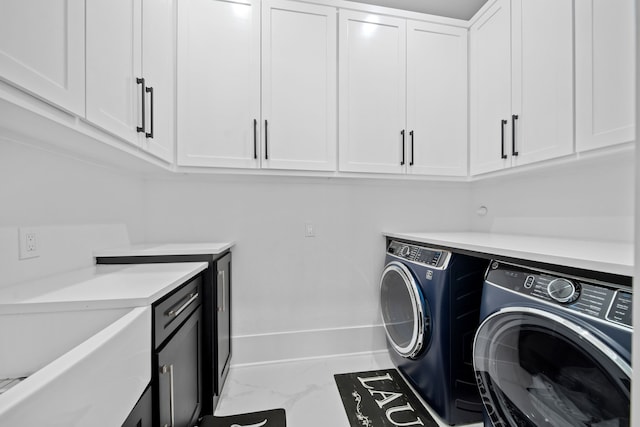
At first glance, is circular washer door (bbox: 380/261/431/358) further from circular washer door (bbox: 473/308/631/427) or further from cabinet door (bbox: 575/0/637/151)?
cabinet door (bbox: 575/0/637/151)

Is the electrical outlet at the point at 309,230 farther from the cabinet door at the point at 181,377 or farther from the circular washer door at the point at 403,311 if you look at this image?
the cabinet door at the point at 181,377

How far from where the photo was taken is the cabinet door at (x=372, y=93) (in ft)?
6.50

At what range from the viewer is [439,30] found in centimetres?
211

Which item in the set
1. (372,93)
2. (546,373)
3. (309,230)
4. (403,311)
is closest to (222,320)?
(309,230)

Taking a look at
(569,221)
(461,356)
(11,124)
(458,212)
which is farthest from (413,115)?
(11,124)

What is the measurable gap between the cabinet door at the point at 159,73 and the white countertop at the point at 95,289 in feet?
2.03

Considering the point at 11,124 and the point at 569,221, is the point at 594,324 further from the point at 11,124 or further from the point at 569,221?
the point at 11,124

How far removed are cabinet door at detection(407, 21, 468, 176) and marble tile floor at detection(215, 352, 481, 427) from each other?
1553 mm

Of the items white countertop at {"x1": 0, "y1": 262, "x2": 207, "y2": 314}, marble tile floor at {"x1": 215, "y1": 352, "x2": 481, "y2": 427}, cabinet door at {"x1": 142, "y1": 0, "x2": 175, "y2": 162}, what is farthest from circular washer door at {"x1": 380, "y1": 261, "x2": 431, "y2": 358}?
cabinet door at {"x1": 142, "y1": 0, "x2": 175, "y2": 162}

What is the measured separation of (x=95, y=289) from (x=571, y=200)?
2.42m

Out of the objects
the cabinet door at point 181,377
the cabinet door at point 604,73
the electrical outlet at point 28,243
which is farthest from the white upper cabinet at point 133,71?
the cabinet door at point 604,73

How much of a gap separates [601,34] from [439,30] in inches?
43.3

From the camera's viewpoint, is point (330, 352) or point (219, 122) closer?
point (219, 122)

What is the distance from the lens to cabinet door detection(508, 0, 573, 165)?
1.40 m
